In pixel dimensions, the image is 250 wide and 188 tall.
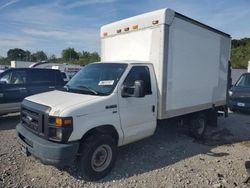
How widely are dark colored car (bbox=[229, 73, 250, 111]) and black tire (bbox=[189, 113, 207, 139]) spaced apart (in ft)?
16.1

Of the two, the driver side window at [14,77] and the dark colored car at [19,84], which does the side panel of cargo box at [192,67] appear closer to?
the dark colored car at [19,84]

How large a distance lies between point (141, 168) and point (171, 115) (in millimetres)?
1425

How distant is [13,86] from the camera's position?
8.59m

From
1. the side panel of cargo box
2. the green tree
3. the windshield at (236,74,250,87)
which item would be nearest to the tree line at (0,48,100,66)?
the green tree

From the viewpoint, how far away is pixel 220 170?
496cm

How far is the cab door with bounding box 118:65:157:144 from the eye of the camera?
15.4 feet

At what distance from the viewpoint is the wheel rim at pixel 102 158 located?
4.41 meters

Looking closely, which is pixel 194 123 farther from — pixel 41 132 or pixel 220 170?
pixel 41 132

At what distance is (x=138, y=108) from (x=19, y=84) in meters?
5.55

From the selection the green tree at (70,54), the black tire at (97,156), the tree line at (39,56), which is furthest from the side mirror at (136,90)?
the green tree at (70,54)

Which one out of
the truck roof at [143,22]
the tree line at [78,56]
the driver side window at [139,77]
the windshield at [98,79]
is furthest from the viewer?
the tree line at [78,56]

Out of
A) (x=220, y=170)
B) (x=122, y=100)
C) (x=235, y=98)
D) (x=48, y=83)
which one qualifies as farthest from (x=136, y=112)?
(x=235, y=98)

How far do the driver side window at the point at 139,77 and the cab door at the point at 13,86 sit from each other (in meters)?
5.41

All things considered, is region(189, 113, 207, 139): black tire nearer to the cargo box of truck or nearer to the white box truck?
the white box truck
